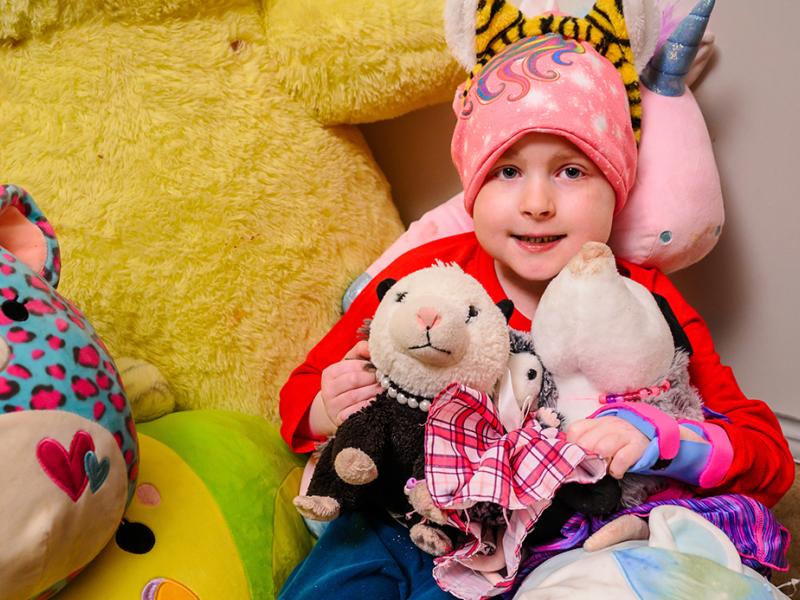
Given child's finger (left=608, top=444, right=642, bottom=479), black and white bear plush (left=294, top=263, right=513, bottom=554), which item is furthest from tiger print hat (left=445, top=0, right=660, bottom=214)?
child's finger (left=608, top=444, right=642, bottom=479)

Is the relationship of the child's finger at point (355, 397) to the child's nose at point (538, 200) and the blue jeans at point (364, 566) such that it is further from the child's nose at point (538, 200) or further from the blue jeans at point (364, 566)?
the child's nose at point (538, 200)

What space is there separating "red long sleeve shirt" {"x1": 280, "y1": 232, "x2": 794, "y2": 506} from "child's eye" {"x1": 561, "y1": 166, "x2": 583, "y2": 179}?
0.49 ft

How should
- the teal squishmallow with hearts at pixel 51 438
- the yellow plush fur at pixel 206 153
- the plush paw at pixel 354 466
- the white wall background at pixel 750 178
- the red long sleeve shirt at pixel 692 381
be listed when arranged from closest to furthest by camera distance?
the teal squishmallow with hearts at pixel 51 438
the plush paw at pixel 354 466
the red long sleeve shirt at pixel 692 381
the yellow plush fur at pixel 206 153
the white wall background at pixel 750 178

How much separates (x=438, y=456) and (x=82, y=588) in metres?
0.33

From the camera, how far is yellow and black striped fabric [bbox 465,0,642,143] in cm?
81

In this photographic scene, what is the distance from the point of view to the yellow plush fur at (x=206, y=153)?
32.5 inches

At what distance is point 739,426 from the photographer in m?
0.75

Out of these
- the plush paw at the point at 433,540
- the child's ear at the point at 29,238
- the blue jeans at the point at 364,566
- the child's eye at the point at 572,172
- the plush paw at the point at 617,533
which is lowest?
the blue jeans at the point at 364,566

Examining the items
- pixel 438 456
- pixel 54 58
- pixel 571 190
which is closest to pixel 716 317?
pixel 571 190

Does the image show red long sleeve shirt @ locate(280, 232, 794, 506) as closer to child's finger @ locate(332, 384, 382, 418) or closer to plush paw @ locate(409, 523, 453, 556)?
child's finger @ locate(332, 384, 382, 418)

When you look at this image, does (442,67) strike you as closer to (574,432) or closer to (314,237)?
(314,237)

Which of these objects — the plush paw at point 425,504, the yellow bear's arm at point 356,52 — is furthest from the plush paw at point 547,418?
the yellow bear's arm at point 356,52

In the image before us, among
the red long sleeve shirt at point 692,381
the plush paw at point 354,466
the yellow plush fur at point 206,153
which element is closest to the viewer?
the plush paw at point 354,466

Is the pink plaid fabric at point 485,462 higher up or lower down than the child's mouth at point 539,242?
lower down
